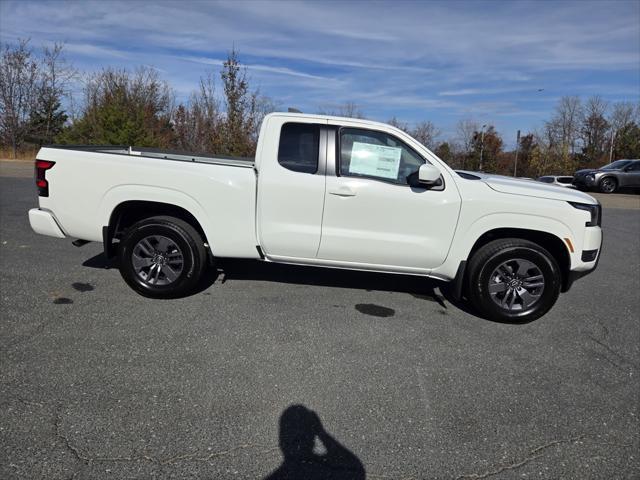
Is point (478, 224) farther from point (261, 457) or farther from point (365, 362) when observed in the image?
point (261, 457)

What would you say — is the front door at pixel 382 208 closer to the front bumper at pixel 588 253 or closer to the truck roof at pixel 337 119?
the truck roof at pixel 337 119

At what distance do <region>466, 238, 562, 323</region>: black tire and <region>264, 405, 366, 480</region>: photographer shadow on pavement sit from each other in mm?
2408

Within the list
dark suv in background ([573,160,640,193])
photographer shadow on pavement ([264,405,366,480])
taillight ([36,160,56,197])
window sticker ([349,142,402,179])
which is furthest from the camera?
dark suv in background ([573,160,640,193])

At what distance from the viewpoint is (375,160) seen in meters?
4.56

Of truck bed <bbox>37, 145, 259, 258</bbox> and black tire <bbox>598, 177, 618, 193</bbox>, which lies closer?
truck bed <bbox>37, 145, 259, 258</bbox>

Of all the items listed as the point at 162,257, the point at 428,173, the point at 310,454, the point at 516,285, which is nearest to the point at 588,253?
the point at 516,285

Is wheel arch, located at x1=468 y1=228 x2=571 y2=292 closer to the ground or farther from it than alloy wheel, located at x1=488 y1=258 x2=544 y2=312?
farther from it

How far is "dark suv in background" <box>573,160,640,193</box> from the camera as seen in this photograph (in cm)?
2148

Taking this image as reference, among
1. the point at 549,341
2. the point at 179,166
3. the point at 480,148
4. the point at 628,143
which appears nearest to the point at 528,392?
the point at 549,341

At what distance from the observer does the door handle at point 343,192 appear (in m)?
4.44

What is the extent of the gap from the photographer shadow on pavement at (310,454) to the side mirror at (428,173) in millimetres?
2361

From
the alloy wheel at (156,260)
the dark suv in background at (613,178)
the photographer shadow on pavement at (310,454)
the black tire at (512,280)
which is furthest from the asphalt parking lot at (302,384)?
the dark suv in background at (613,178)

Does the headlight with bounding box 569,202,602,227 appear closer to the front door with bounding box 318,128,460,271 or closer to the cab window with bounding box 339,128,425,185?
the front door with bounding box 318,128,460,271

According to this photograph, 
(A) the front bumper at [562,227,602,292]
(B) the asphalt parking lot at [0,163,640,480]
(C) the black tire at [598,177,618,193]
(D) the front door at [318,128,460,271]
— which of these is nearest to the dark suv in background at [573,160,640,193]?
(C) the black tire at [598,177,618,193]
